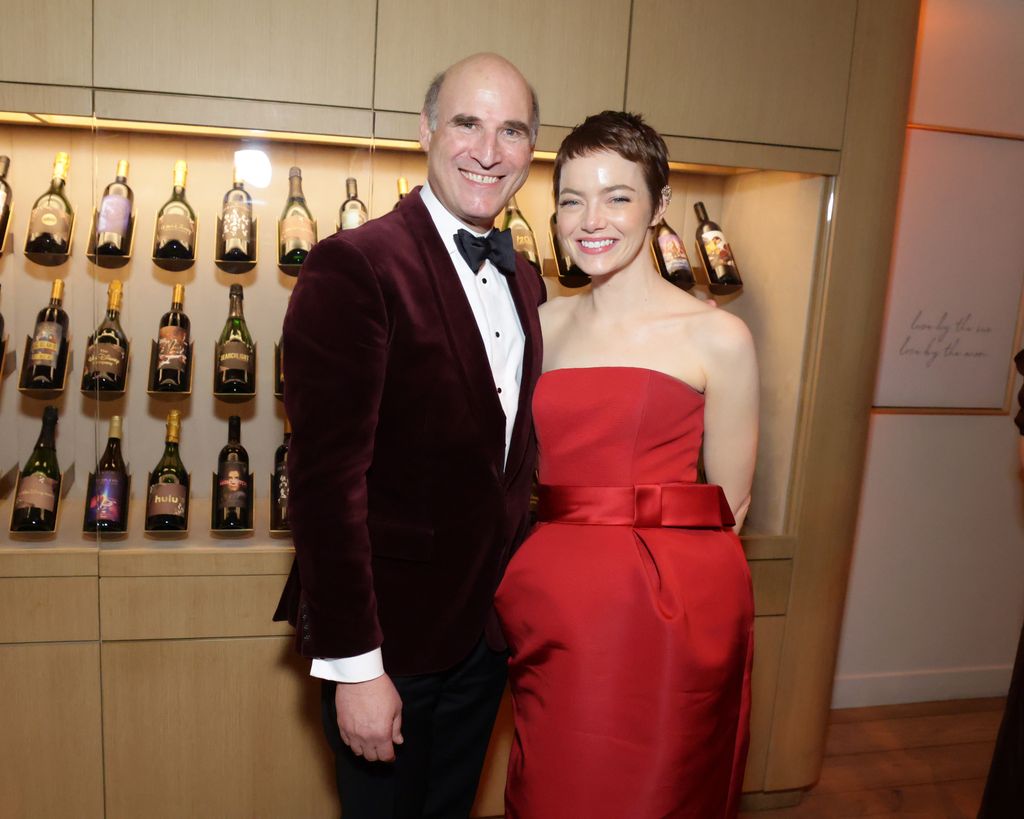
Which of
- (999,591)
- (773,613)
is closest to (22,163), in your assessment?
(773,613)

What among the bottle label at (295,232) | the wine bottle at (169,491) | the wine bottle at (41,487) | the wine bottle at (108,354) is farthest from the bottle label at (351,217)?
the wine bottle at (41,487)

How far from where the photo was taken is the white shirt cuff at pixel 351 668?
Result: 1.41 m

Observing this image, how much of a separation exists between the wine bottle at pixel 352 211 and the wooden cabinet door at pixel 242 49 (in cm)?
26

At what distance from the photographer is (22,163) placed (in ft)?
7.14

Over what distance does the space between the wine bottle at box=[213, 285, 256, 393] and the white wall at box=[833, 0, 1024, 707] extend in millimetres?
2146

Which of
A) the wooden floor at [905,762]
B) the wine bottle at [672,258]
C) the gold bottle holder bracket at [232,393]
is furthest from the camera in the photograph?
the wooden floor at [905,762]

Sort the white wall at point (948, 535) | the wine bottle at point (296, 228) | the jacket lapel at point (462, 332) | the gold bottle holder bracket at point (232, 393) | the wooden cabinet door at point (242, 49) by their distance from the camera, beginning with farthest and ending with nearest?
1. the white wall at point (948, 535)
2. the gold bottle holder bracket at point (232, 393)
3. the wine bottle at point (296, 228)
4. the wooden cabinet door at point (242, 49)
5. the jacket lapel at point (462, 332)

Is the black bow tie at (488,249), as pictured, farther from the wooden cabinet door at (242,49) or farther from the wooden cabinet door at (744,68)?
the wooden cabinet door at (744,68)

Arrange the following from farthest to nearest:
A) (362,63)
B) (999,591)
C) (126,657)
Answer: (999,591)
(126,657)
(362,63)

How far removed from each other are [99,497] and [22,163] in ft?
2.77

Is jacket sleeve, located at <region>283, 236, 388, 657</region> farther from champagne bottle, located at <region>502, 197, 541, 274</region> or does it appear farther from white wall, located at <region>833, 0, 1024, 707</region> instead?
white wall, located at <region>833, 0, 1024, 707</region>

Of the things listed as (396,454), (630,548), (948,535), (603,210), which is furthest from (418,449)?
(948,535)

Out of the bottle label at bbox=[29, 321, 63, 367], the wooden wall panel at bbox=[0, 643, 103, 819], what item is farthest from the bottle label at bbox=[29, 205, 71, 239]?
the wooden wall panel at bbox=[0, 643, 103, 819]

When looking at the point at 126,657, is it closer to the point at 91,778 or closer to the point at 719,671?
the point at 91,778
